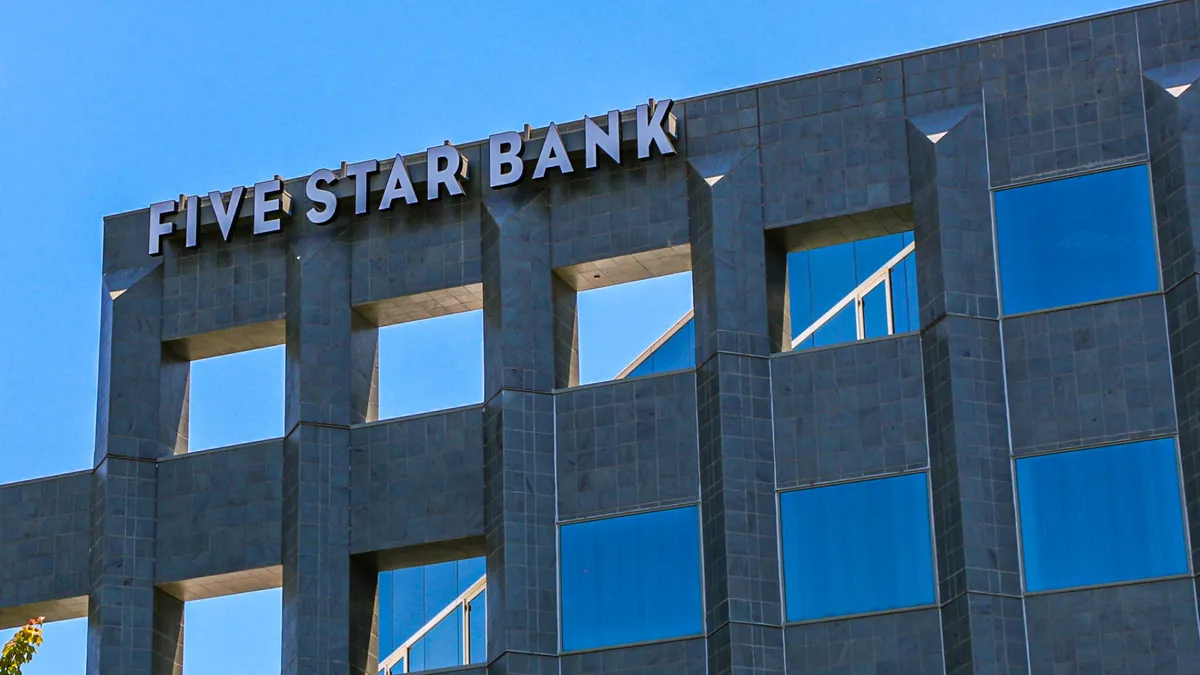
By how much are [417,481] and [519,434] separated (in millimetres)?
2955

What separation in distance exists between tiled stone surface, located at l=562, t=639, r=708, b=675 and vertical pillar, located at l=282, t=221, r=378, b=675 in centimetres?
556

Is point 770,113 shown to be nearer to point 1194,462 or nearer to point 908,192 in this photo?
point 908,192

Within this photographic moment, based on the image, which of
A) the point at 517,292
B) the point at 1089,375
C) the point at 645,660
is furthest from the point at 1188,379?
the point at 517,292

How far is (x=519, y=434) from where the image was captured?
196 ft

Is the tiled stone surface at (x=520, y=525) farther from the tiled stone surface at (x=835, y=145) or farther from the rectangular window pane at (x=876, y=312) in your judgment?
the rectangular window pane at (x=876, y=312)

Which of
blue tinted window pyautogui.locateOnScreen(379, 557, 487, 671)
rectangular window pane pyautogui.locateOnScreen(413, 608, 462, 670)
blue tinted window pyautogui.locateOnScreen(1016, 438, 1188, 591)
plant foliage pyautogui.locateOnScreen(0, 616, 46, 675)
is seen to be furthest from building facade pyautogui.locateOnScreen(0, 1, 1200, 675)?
plant foliage pyautogui.locateOnScreen(0, 616, 46, 675)

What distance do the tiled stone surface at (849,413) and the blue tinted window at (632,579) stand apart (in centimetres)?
276

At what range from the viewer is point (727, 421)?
5809 cm

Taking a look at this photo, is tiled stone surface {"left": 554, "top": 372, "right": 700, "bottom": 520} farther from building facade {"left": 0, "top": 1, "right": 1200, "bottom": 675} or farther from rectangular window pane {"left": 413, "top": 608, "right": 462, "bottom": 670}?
rectangular window pane {"left": 413, "top": 608, "right": 462, "bottom": 670}

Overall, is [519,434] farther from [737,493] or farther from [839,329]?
[839,329]

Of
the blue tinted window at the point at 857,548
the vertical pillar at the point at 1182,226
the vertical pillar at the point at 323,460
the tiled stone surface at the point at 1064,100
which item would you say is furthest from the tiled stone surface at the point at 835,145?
the vertical pillar at the point at 323,460

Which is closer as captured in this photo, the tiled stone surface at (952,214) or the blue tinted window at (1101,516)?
the blue tinted window at (1101,516)

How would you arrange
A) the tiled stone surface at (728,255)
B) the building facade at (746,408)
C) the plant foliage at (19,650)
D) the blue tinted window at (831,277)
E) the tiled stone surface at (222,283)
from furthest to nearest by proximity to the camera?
the tiled stone surface at (222,283) → the blue tinted window at (831,277) → the tiled stone surface at (728,255) → the building facade at (746,408) → the plant foliage at (19,650)

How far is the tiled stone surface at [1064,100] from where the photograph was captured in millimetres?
58312
